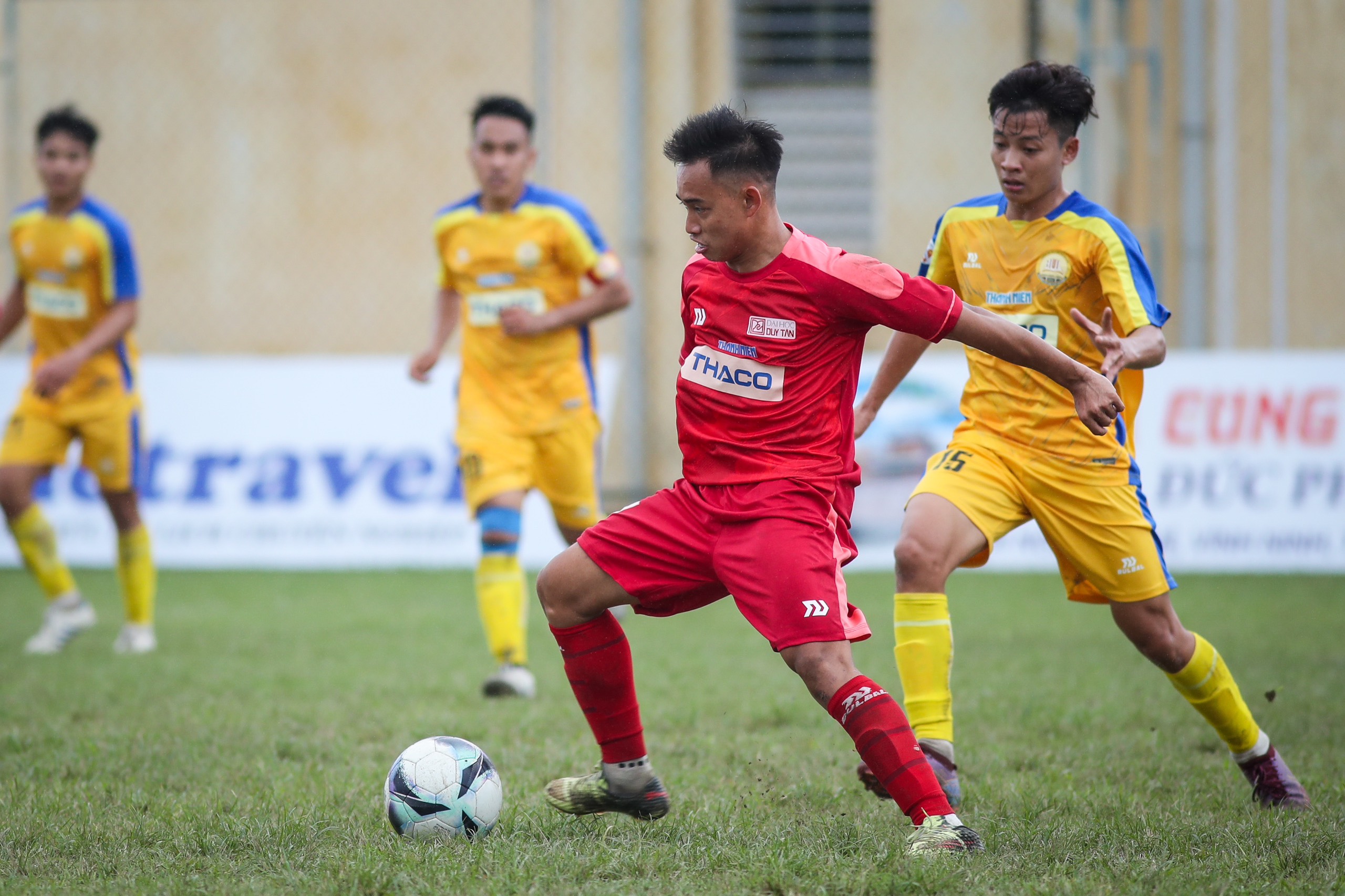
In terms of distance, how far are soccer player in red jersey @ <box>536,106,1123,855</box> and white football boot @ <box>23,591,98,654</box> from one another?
4.33 meters

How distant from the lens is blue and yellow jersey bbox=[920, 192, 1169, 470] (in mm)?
3988

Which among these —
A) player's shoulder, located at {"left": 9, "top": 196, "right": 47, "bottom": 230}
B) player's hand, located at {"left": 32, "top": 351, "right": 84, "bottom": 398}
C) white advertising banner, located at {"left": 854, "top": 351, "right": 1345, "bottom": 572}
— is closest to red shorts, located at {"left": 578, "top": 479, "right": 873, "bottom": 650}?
player's hand, located at {"left": 32, "top": 351, "right": 84, "bottom": 398}

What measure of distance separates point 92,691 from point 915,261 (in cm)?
851

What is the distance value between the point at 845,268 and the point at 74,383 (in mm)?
5054

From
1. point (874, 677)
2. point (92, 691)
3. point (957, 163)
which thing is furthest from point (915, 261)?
point (92, 691)

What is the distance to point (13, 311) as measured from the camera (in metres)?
7.26

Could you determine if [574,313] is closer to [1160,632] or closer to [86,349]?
[86,349]

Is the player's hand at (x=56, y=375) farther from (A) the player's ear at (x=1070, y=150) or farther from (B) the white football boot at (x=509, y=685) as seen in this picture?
(A) the player's ear at (x=1070, y=150)

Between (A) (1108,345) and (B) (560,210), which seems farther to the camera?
(B) (560,210)

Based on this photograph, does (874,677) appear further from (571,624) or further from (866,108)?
(866,108)

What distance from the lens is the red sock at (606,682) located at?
3.57 meters

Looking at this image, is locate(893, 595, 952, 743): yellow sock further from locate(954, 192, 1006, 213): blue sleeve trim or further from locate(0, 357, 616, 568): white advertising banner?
locate(0, 357, 616, 568): white advertising banner

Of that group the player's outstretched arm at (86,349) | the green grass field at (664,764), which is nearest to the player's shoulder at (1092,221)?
the green grass field at (664,764)

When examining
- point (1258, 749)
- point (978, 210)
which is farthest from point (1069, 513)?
point (978, 210)
